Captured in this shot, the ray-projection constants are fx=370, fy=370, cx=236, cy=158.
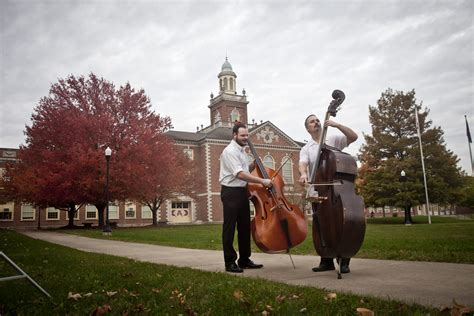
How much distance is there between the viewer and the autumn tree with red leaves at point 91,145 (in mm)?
19750

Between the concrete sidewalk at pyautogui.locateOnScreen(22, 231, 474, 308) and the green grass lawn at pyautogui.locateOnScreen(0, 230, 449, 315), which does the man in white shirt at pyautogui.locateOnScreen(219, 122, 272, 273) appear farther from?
the green grass lawn at pyautogui.locateOnScreen(0, 230, 449, 315)

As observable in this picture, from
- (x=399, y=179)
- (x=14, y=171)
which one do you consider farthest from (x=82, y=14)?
(x=399, y=179)

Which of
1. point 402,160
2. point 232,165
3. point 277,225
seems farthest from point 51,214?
point 277,225

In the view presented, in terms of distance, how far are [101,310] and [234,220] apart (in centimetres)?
243

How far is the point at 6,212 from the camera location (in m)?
40.7

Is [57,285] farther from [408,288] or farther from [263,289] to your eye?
[408,288]

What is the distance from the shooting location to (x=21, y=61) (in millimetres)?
7051

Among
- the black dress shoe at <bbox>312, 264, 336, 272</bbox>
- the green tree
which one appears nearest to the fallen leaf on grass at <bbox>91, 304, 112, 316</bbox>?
the black dress shoe at <bbox>312, 264, 336, 272</bbox>

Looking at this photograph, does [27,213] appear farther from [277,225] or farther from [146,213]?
[277,225]

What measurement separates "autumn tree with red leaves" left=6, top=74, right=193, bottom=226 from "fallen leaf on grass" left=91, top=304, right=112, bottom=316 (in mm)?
17679

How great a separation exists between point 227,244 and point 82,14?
304 inches

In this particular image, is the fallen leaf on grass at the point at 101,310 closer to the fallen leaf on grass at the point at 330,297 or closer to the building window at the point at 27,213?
the fallen leaf on grass at the point at 330,297

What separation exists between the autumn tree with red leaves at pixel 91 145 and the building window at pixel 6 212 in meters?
20.0

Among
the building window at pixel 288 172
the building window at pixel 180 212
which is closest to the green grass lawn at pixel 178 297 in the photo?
the building window at pixel 180 212
